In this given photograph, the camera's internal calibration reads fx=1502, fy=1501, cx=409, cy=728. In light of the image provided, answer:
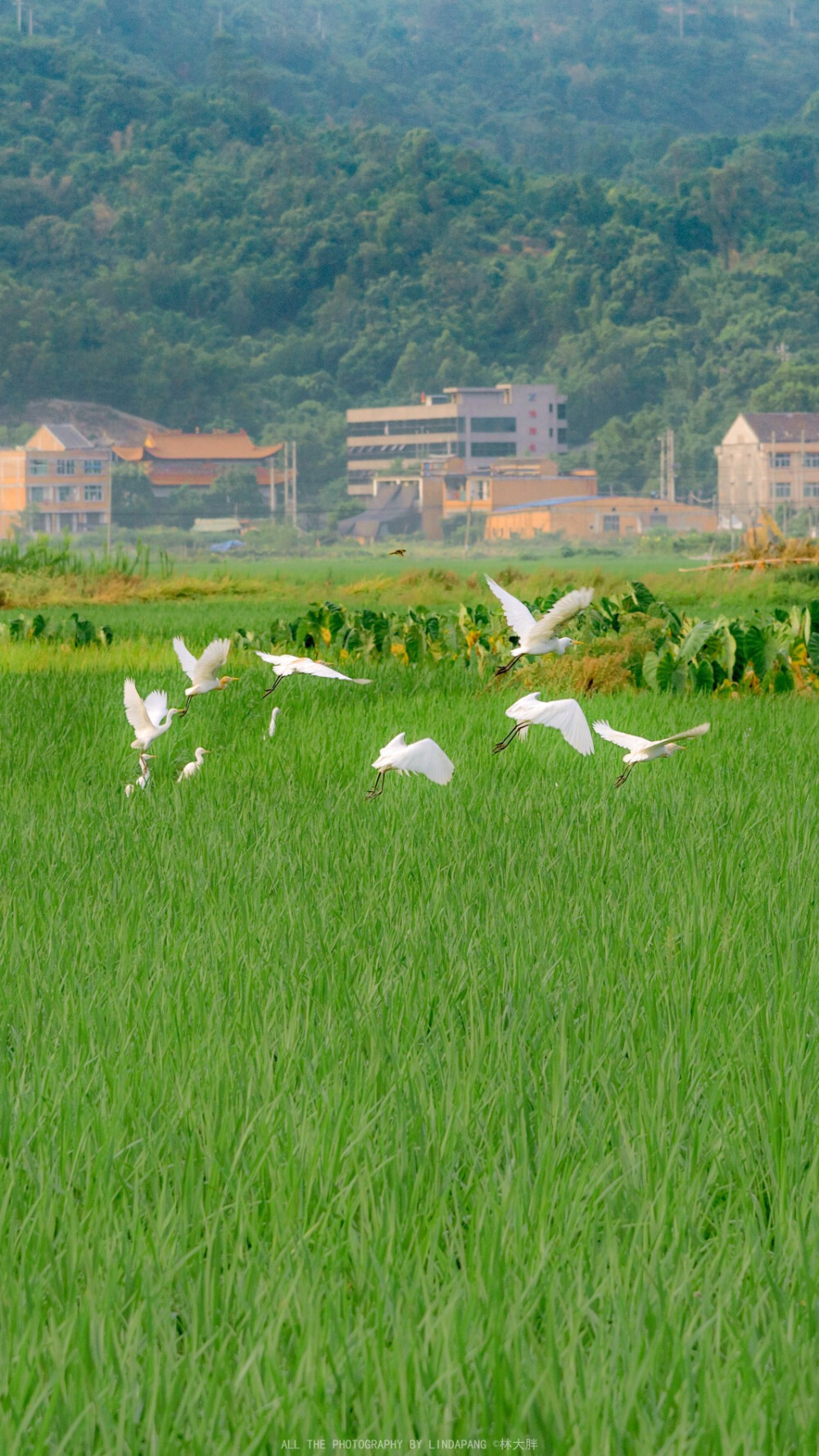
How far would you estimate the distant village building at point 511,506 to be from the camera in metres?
90.7

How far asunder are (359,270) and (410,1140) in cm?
13820

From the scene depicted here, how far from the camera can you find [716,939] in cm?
322

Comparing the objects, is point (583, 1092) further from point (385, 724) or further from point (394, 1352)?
point (385, 724)

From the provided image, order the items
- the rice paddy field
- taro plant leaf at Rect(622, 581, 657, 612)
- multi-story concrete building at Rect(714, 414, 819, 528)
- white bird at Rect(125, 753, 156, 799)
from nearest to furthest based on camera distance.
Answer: the rice paddy field → white bird at Rect(125, 753, 156, 799) → taro plant leaf at Rect(622, 581, 657, 612) → multi-story concrete building at Rect(714, 414, 819, 528)

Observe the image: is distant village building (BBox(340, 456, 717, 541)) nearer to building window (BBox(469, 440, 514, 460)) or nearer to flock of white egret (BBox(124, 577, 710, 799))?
building window (BBox(469, 440, 514, 460))

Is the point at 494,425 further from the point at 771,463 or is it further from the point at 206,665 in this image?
the point at 206,665

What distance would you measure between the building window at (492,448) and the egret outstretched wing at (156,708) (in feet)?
350

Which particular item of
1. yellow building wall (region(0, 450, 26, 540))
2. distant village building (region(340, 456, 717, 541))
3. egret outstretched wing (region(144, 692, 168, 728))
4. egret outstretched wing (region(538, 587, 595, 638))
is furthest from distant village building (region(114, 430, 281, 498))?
egret outstretched wing (region(538, 587, 595, 638))

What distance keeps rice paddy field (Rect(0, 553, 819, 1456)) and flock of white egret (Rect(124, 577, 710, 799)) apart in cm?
27

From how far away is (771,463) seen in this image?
9250 cm

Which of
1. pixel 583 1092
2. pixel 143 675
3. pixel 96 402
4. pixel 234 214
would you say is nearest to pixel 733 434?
pixel 96 402

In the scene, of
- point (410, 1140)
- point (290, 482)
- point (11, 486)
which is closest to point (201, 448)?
point (290, 482)

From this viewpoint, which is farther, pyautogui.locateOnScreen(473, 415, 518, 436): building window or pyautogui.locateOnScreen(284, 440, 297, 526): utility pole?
pyautogui.locateOnScreen(473, 415, 518, 436): building window

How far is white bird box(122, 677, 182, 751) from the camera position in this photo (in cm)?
502
